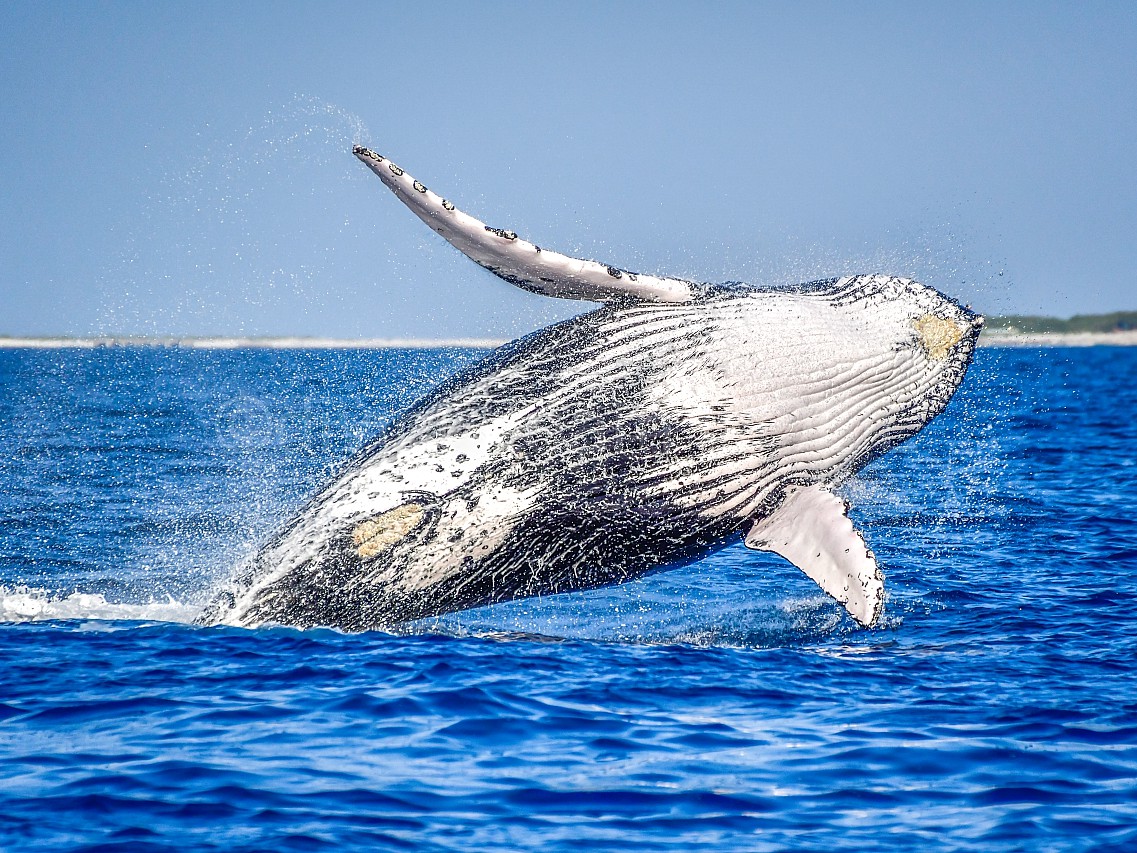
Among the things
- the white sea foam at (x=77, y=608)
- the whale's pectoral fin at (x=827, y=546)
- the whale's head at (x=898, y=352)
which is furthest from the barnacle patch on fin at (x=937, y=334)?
the white sea foam at (x=77, y=608)

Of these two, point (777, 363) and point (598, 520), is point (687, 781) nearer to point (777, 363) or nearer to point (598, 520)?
point (598, 520)

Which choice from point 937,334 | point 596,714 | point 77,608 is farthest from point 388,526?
point 937,334

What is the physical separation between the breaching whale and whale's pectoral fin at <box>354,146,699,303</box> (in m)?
0.02

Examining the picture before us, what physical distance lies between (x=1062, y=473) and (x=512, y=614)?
18398 millimetres

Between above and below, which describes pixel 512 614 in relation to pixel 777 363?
below

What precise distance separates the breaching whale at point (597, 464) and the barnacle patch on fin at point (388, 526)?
1 centimetres

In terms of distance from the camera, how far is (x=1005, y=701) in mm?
9781

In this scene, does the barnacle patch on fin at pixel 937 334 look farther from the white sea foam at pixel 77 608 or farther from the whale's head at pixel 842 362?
the white sea foam at pixel 77 608

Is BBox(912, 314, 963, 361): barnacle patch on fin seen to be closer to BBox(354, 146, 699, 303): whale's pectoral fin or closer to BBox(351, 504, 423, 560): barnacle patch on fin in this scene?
BBox(354, 146, 699, 303): whale's pectoral fin

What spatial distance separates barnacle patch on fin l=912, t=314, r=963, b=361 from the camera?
1134cm

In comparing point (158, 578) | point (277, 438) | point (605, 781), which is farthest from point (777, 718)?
point (277, 438)

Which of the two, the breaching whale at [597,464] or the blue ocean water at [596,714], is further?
the breaching whale at [597,464]

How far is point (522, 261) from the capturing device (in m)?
10.1

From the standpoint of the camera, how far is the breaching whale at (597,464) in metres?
10.4
